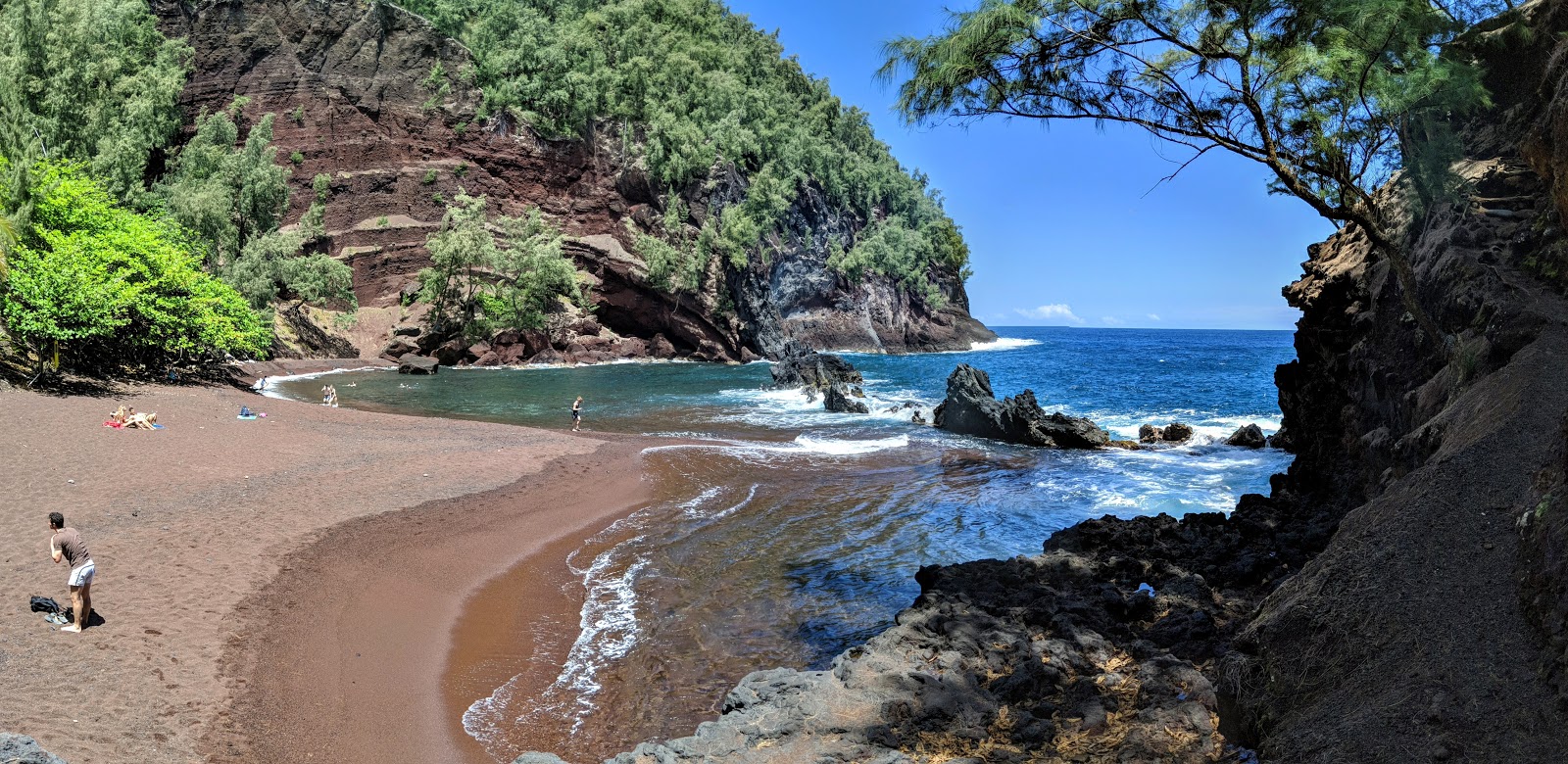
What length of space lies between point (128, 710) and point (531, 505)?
31.1ft

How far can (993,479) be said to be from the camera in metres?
21.1

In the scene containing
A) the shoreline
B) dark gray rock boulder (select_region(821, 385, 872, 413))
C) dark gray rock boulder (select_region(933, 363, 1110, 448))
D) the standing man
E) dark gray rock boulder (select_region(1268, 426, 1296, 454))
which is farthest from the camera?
dark gray rock boulder (select_region(821, 385, 872, 413))

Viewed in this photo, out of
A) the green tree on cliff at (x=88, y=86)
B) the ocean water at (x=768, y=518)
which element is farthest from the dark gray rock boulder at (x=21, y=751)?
the green tree on cliff at (x=88, y=86)

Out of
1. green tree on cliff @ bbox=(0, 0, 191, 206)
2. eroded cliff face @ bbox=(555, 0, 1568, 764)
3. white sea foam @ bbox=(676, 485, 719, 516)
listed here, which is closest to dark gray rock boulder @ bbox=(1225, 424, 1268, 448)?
eroded cliff face @ bbox=(555, 0, 1568, 764)

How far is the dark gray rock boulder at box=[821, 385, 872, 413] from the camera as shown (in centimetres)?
3547

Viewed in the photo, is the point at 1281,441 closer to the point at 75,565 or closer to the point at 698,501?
the point at 698,501

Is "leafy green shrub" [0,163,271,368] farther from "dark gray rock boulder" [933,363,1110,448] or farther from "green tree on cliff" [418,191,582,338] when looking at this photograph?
"dark gray rock boulder" [933,363,1110,448]

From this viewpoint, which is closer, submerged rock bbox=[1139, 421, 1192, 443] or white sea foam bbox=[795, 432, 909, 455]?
white sea foam bbox=[795, 432, 909, 455]

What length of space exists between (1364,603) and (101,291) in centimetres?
3067

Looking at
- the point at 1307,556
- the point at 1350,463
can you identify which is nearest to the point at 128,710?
the point at 1307,556

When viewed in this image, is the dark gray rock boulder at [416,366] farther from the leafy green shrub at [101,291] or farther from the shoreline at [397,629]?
the shoreline at [397,629]

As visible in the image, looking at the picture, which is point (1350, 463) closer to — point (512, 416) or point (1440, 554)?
point (1440, 554)

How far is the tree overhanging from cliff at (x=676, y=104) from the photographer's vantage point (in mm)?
68875

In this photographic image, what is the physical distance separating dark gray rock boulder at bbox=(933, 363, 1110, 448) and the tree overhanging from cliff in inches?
1563
